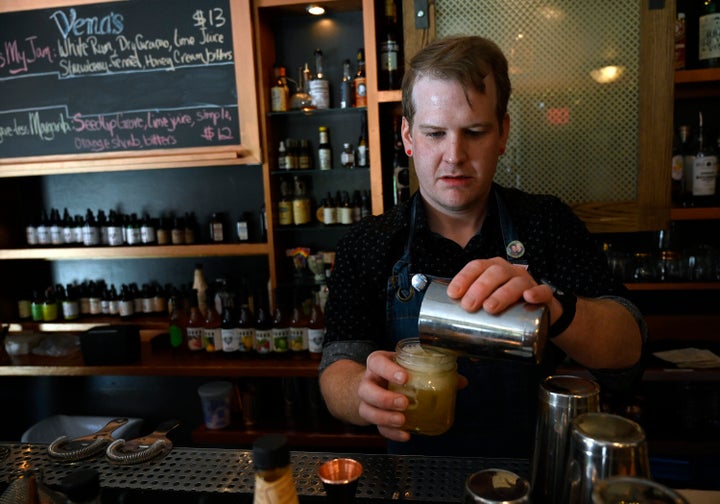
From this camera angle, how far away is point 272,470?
597mm

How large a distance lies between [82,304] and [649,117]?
2924 mm

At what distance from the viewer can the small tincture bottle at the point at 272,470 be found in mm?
587

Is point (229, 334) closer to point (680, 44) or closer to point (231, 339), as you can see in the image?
point (231, 339)

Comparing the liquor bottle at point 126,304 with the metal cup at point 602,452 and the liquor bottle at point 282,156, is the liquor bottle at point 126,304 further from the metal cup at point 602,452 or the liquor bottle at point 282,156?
the metal cup at point 602,452

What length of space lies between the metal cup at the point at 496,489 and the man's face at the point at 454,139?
71 cm

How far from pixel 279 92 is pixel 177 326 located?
1.25 meters

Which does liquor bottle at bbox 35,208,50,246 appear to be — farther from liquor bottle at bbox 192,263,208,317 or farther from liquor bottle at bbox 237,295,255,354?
liquor bottle at bbox 237,295,255,354

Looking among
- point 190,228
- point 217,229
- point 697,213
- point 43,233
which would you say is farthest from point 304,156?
point 697,213

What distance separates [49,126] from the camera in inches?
103

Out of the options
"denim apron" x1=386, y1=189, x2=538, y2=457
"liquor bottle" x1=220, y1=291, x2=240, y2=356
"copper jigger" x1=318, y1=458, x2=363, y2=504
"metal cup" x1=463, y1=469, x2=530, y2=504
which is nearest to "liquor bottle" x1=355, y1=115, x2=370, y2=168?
"liquor bottle" x1=220, y1=291, x2=240, y2=356

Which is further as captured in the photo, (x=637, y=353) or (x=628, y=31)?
(x=628, y=31)

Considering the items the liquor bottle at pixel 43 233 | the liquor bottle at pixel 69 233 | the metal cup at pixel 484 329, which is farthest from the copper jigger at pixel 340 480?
the liquor bottle at pixel 43 233

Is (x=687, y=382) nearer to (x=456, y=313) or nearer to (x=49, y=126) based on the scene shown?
(x=456, y=313)

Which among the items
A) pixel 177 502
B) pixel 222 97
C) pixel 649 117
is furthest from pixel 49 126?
pixel 649 117
